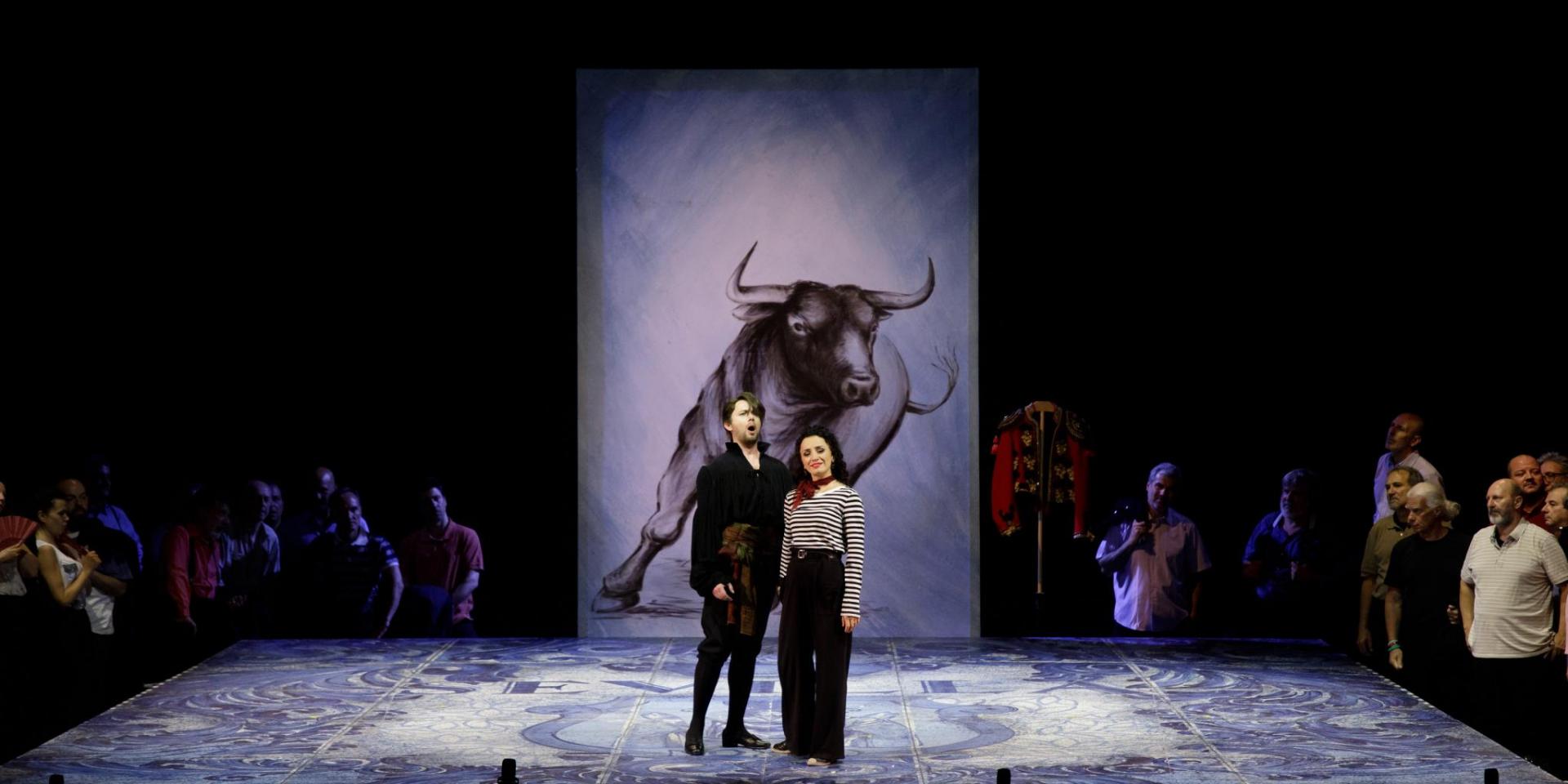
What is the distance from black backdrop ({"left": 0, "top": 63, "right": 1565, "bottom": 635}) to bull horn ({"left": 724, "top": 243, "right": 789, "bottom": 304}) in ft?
3.18

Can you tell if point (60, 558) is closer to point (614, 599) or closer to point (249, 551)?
point (249, 551)

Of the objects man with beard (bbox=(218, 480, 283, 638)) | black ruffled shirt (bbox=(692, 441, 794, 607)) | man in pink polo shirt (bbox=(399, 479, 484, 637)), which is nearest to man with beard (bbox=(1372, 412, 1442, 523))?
black ruffled shirt (bbox=(692, 441, 794, 607))

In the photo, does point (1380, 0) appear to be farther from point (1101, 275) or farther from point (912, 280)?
point (912, 280)

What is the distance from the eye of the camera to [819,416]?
37.0 feet

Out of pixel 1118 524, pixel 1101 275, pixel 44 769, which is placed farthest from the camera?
pixel 1101 275

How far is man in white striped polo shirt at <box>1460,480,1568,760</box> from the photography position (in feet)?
25.2

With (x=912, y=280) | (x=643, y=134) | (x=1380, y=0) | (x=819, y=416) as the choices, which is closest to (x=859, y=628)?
(x=819, y=416)

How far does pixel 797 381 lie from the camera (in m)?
11.3

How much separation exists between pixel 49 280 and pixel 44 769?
4.87 meters

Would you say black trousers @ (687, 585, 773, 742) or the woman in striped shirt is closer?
the woman in striped shirt

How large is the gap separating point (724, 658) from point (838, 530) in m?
0.72

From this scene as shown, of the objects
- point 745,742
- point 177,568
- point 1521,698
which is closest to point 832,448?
point 745,742

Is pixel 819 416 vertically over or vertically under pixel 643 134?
under

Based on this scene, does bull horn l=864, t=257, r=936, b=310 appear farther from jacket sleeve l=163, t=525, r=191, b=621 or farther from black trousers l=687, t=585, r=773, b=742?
jacket sleeve l=163, t=525, r=191, b=621
